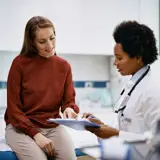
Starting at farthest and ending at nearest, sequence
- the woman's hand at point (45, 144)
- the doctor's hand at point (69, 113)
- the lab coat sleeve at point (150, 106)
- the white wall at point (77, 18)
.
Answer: the white wall at point (77, 18) < the doctor's hand at point (69, 113) < the woman's hand at point (45, 144) < the lab coat sleeve at point (150, 106)

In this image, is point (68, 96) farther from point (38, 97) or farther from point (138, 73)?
point (138, 73)

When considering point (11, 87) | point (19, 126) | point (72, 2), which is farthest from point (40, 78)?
point (72, 2)

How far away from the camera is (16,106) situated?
175cm

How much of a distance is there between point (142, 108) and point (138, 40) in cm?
32

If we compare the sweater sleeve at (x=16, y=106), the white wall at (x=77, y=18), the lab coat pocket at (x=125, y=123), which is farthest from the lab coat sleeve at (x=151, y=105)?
the white wall at (x=77, y=18)

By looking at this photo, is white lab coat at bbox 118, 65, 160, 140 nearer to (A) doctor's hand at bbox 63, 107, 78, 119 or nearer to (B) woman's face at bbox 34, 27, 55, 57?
(A) doctor's hand at bbox 63, 107, 78, 119

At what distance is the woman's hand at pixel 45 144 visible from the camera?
1.65 meters

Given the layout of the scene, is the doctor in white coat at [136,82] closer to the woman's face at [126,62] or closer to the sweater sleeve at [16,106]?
the woman's face at [126,62]

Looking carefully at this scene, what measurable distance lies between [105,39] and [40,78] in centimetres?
152

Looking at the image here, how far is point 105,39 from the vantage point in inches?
124

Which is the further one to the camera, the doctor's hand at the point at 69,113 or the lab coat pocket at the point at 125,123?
the doctor's hand at the point at 69,113

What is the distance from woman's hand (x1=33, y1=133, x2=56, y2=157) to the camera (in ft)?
5.43

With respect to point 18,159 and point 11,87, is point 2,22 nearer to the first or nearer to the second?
point 11,87

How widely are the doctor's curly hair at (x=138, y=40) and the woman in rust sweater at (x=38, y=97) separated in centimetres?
54
